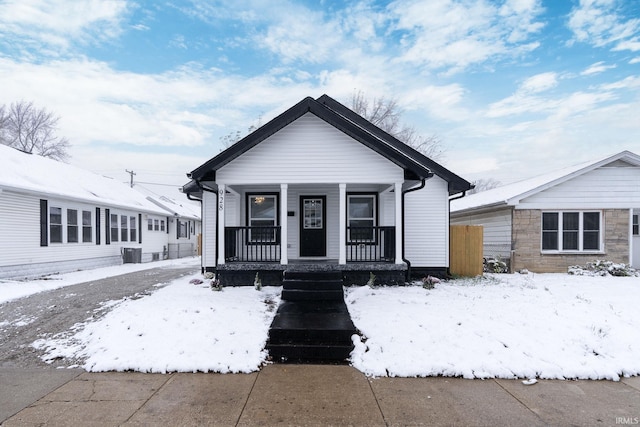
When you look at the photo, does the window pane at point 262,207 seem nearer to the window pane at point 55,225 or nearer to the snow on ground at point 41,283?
the snow on ground at point 41,283

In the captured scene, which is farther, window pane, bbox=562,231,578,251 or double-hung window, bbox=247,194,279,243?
window pane, bbox=562,231,578,251

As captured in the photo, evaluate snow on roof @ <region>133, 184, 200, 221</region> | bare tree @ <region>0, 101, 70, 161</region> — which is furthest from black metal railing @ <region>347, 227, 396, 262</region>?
bare tree @ <region>0, 101, 70, 161</region>

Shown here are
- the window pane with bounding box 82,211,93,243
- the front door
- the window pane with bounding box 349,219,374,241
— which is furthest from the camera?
the window pane with bounding box 82,211,93,243

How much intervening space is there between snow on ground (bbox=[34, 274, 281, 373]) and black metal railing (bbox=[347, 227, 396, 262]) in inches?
135

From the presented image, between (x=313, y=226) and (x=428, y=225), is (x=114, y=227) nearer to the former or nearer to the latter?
(x=313, y=226)

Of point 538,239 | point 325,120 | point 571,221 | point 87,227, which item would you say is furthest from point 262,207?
point 571,221

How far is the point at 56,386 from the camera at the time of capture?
13.1 ft

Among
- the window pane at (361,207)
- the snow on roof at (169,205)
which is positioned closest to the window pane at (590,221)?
the window pane at (361,207)

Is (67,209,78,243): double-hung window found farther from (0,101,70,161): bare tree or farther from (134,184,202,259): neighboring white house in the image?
(0,101,70,161): bare tree

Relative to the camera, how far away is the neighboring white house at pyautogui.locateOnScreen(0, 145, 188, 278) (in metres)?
11.2

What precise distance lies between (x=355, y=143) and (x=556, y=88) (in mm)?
10519

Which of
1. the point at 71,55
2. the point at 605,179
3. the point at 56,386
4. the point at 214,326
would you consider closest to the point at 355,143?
the point at 214,326

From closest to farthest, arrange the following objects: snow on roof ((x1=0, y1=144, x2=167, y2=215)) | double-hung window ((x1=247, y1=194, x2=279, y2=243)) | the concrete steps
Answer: the concrete steps, double-hung window ((x1=247, y1=194, x2=279, y2=243)), snow on roof ((x1=0, y1=144, x2=167, y2=215))

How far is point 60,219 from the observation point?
1309cm
